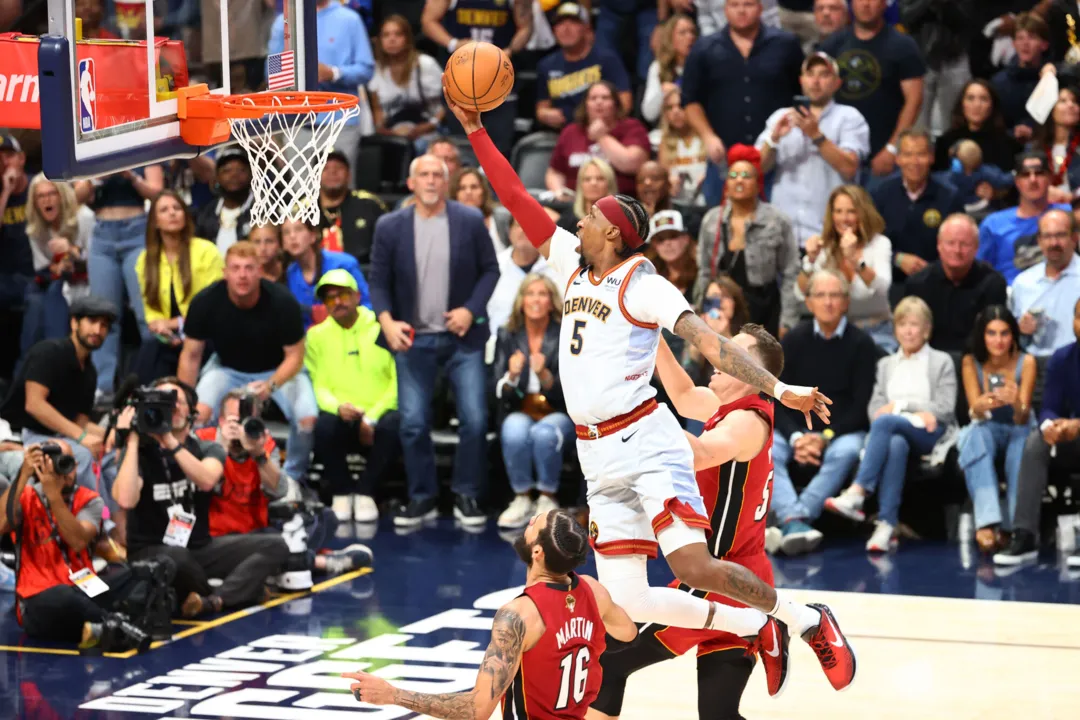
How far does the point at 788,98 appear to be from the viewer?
528 inches

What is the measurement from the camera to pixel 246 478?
1032 centimetres

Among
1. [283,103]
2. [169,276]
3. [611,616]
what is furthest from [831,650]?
[169,276]

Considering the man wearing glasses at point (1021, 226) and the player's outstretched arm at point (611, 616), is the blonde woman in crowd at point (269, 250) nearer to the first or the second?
the man wearing glasses at point (1021, 226)

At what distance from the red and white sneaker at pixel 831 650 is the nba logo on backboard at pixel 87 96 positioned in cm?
384

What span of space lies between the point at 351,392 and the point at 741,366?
6.46 m

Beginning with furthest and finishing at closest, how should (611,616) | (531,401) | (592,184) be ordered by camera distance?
(592,184)
(531,401)
(611,616)

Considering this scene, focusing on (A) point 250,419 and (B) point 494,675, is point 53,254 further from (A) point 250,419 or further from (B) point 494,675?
(B) point 494,675

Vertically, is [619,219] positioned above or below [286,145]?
below

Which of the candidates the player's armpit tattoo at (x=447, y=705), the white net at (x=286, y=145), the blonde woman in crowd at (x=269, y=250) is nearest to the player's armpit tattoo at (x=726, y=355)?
the player's armpit tattoo at (x=447, y=705)

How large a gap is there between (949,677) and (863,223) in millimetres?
4371

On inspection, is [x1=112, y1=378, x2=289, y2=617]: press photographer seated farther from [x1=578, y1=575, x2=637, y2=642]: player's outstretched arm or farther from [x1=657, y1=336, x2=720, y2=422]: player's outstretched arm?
[x1=578, y1=575, x2=637, y2=642]: player's outstretched arm

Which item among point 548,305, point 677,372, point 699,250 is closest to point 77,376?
point 548,305

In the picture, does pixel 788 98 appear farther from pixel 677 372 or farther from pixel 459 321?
pixel 677 372

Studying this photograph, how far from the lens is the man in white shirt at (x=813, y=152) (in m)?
12.6
